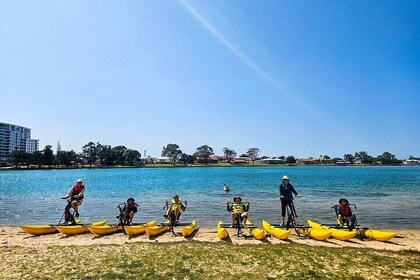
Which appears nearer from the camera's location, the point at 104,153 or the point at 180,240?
the point at 180,240

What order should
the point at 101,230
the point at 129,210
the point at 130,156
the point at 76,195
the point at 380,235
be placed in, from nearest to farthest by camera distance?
the point at 380,235, the point at 101,230, the point at 129,210, the point at 76,195, the point at 130,156

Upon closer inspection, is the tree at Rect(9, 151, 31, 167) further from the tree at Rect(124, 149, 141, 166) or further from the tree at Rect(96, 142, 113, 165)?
the tree at Rect(124, 149, 141, 166)

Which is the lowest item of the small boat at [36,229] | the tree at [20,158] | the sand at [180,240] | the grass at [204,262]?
the sand at [180,240]

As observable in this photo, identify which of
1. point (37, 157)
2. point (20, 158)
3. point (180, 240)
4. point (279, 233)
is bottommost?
point (180, 240)

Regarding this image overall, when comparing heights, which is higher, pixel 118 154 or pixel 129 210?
pixel 118 154

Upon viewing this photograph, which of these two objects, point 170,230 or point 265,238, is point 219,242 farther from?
point 170,230

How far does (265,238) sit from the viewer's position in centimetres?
1432

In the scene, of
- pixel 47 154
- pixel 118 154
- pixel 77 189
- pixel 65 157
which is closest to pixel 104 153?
pixel 118 154

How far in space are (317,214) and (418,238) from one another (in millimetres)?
9268

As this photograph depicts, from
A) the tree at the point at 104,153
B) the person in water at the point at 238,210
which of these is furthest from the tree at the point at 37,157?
the person in water at the point at 238,210

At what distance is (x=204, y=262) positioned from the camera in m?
10.1

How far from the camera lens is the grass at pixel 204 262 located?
8.90m

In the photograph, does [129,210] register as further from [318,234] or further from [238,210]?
[318,234]

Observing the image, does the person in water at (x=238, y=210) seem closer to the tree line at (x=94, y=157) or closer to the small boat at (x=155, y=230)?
the small boat at (x=155, y=230)
